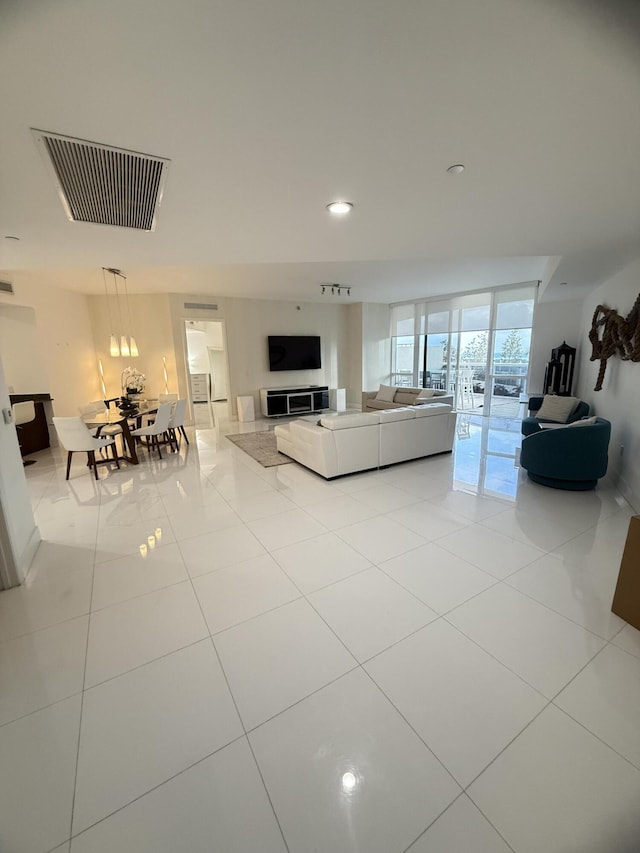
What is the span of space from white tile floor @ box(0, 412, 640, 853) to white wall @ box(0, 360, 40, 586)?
13 cm

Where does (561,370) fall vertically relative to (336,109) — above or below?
below

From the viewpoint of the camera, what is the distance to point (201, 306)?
24.3 feet

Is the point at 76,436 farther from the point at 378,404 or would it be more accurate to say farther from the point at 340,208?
the point at 378,404

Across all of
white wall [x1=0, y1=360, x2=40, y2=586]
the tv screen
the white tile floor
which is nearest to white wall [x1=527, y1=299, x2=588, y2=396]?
the white tile floor

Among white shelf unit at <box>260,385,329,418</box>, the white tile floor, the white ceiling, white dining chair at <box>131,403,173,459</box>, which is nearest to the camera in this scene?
the white ceiling

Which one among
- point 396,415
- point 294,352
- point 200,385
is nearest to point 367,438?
point 396,415

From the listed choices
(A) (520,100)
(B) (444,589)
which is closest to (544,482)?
(B) (444,589)

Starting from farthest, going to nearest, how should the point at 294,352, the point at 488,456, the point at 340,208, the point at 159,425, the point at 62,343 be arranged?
the point at 294,352
the point at 62,343
the point at 159,425
the point at 488,456
the point at 340,208

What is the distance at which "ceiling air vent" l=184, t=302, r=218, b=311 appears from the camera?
726cm

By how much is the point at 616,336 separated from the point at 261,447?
200 inches

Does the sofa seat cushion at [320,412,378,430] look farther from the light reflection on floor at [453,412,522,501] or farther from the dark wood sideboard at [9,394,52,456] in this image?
the dark wood sideboard at [9,394,52,456]

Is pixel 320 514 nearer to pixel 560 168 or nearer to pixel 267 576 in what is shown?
pixel 267 576

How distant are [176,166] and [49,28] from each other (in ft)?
2.49

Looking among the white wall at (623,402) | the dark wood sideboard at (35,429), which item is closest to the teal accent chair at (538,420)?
the white wall at (623,402)
